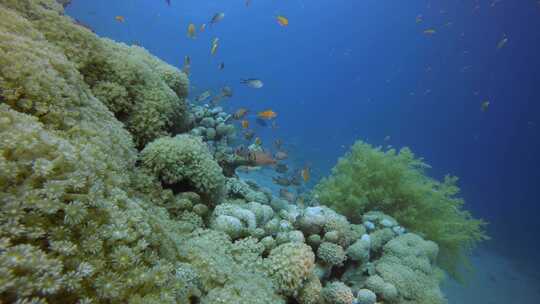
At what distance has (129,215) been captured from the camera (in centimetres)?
178

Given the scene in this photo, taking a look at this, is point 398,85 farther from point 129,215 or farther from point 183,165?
point 129,215

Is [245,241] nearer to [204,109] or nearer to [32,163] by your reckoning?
[32,163]

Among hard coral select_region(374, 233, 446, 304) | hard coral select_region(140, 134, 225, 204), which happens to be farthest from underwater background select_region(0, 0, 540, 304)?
hard coral select_region(374, 233, 446, 304)

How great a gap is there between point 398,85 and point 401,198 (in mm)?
86508

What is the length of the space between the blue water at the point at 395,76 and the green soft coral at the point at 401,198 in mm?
7787

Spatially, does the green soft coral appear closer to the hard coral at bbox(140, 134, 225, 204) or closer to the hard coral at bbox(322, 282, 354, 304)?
the hard coral at bbox(322, 282, 354, 304)

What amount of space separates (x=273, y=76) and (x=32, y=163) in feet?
386

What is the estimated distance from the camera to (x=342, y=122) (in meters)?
87.5

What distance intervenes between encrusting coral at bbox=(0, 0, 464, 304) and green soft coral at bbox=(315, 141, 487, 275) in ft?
3.64

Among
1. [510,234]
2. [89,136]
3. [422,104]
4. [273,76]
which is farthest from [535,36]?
[273,76]

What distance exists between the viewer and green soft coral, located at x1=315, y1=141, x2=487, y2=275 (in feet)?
22.6

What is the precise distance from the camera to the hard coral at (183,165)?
3.61 m

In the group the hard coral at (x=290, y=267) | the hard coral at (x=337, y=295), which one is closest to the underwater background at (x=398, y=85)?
the hard coral at (x=290, y=267)

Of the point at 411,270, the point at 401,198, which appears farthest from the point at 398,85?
the point at 411,270
